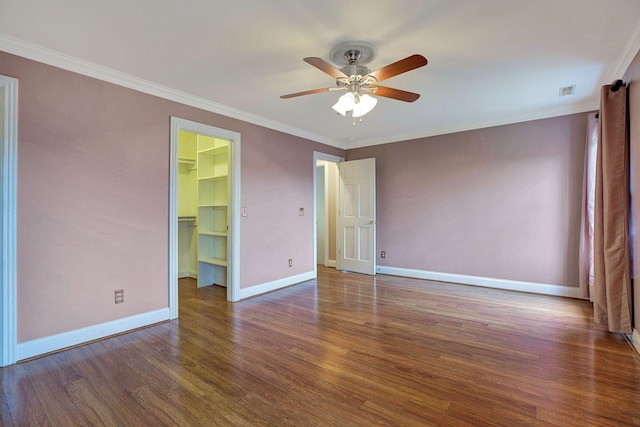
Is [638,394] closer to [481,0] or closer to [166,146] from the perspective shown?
[481,0]

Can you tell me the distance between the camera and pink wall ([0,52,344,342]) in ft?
7.96

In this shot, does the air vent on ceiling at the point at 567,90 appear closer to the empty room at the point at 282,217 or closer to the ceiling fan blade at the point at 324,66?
the empty room at the point at 282,217

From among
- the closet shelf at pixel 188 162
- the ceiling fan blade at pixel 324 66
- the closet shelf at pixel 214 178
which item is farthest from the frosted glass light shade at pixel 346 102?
the closet shelf at pixel 188 162

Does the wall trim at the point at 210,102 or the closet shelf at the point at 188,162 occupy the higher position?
the wall trim at the point at 210,102

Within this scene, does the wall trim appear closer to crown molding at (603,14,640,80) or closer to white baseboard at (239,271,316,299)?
crown molding at (603,14,640,80)

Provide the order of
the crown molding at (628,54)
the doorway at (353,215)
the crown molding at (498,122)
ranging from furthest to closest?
the doorway at (353,215) < the crown molding at (498,122) < the crown molding at (628,54)

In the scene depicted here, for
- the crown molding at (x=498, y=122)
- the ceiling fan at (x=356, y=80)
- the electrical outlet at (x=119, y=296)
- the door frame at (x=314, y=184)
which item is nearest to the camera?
the ceiling fan at (x=356, y=80)

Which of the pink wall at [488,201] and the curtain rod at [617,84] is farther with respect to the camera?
the pink wall at [488,201]

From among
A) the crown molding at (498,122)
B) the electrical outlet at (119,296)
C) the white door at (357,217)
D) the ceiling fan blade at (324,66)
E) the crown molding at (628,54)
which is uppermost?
the crown molding at (498,122)

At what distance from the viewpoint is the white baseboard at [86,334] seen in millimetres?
2414

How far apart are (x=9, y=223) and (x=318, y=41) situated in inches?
107

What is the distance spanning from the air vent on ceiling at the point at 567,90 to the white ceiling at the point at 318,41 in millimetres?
55

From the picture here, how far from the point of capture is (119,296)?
2928mm

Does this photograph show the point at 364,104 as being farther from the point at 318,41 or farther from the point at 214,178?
the point at 214,178
